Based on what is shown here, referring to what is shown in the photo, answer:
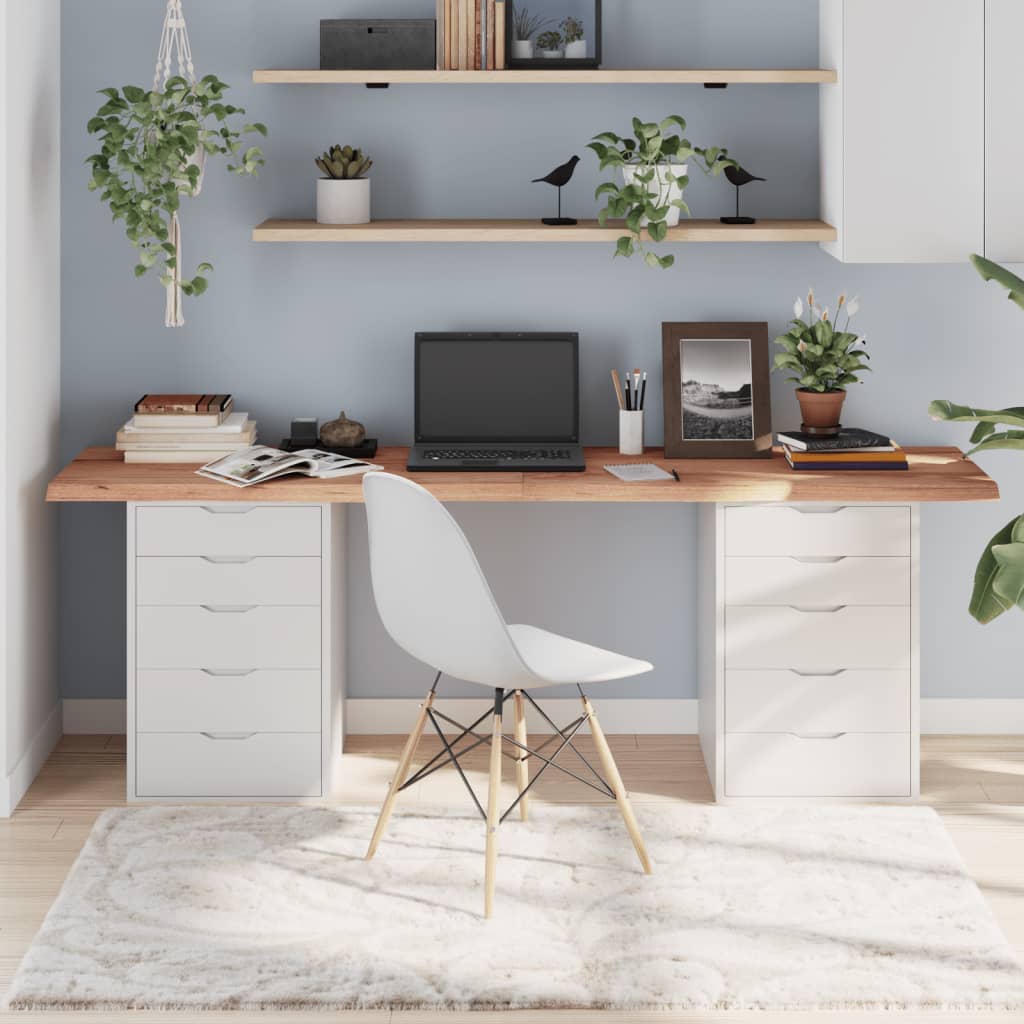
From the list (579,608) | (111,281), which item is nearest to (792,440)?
(579,608)

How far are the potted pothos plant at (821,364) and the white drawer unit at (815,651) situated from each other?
335 millimetres

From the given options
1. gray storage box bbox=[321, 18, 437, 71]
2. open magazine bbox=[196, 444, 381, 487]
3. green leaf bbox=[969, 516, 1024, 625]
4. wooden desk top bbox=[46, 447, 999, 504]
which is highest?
gray storage box bbox=[321, 18, 437, 71]

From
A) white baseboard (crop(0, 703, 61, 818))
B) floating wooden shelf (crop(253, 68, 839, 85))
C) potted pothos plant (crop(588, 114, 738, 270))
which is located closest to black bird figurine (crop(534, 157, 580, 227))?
potted pothos plant (crop(588, 114, 738, 270))

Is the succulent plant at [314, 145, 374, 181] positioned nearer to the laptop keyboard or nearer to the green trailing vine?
the green trailing vine

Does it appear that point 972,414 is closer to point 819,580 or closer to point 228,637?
point 819,580

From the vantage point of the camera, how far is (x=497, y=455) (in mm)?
3891

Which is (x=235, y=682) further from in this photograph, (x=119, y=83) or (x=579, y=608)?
(x=119, y=83)

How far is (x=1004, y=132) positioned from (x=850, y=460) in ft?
2.86

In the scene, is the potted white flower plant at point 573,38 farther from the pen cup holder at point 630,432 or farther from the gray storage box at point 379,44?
the pen cup holder at point 630,432

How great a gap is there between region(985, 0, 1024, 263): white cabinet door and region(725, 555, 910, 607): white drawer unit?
2.67 feet

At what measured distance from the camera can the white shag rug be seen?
285 centimetres

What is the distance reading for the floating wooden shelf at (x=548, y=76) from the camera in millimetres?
3744

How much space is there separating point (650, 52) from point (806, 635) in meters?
1.57

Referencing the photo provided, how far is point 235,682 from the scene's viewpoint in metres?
3.72
